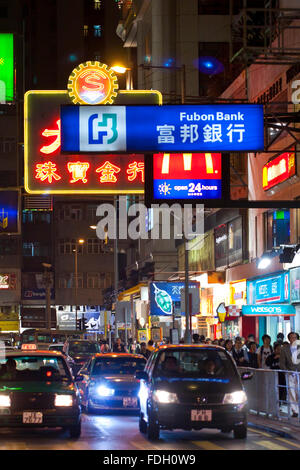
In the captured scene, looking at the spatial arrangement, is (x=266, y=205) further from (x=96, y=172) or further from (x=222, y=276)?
(x=222, y=276)

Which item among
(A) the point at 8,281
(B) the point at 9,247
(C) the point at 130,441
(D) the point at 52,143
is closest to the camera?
(C) the point at 130,441

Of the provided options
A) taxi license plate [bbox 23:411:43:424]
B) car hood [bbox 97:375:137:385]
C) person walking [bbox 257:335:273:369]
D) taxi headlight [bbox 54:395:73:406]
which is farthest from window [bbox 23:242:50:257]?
taxi license plate [bbox 23:411:43:424]

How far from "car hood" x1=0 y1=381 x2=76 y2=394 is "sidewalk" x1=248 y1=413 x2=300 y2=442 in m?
3.89

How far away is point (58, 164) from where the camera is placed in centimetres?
2772

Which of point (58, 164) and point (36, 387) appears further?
point (58, 164)

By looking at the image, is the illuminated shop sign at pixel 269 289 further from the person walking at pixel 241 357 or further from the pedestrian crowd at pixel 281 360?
the person walking at pixel 241 357

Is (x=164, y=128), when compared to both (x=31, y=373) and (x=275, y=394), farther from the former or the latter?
(x=31, y=373)

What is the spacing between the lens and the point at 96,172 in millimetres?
28516

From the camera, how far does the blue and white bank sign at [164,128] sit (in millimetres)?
22156

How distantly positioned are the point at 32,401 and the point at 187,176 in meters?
6.89

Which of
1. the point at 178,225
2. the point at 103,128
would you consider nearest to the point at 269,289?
the point at 103,128

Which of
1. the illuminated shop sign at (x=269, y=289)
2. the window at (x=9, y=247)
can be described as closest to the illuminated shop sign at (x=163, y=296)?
the illuminated shop sign at (x=269, y=289)
